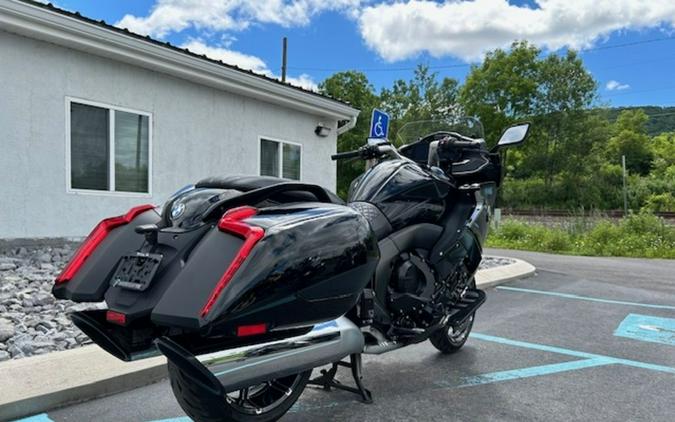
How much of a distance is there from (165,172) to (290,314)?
6.39m

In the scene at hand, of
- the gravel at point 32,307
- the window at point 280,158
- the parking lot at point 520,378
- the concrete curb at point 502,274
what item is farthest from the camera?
the window at point 280,158

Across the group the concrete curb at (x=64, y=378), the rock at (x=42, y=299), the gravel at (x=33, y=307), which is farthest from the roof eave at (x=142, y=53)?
the concrete curb at (x=64, y=378)

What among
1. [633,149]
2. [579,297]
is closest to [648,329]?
[579,297]

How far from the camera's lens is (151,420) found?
8.64ft

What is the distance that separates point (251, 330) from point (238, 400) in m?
0.67

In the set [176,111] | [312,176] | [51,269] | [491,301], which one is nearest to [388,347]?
[491,301]

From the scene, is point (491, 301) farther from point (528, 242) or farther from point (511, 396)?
point (528, 242)

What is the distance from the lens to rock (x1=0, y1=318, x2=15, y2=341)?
11.4 ft

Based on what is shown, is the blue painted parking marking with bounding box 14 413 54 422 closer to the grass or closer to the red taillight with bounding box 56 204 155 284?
the red taillight with bounding box 56 204 155 284

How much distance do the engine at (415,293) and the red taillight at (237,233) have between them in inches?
49.4

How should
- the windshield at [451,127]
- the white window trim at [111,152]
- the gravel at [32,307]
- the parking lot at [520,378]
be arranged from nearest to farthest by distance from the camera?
the parking lot at [520,378], the gravel at [32,307], the windshield at [451,127], the white window trim at [111,152]

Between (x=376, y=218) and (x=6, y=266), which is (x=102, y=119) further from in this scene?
(x=376, y=218)

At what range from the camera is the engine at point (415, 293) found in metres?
2.91

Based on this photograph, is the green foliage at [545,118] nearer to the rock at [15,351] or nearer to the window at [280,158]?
the window at [280,158]
